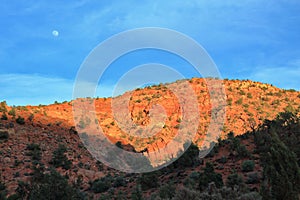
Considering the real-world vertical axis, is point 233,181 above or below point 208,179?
below

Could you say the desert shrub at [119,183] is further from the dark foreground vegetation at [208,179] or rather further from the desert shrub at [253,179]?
the desert shrub at [253,179]

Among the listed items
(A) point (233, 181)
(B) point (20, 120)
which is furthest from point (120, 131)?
(A) point (233, 181)

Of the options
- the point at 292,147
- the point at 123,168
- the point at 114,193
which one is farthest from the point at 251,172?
the point at 123,168

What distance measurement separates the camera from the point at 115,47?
915 inches

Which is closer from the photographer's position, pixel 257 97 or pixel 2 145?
pixel 2 145

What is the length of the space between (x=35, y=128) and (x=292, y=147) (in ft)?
154

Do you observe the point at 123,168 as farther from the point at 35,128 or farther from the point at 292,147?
the point at 292,147

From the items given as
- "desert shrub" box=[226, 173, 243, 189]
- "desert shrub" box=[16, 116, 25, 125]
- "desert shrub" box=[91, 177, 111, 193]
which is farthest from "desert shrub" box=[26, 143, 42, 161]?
"desert shrub" box=[226, 173, 243, 189]

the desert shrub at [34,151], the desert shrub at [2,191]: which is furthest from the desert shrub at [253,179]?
Result: the desert shrub at [34,151]

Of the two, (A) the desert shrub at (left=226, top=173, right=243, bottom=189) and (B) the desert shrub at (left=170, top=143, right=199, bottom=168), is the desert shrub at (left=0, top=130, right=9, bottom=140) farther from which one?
(A) the desert shrub at (left=226, top=173, right=243, bottom=189)

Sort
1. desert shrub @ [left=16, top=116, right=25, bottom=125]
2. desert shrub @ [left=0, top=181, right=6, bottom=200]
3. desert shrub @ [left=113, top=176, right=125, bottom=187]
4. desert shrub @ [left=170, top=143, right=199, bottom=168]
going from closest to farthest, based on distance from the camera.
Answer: desert shrub @ [left=0, top=181, right=6, bottom=200] < desert shrub @ [left=170, top=143, right=199, bottom=168] < desert shrub @ [left=113, top=176, right=125, bottom=187] < desert shrub @ [left=16, top=116, right=25, bottom=125]

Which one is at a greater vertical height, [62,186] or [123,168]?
[123,168]

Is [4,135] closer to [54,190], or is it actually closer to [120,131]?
[120,131]

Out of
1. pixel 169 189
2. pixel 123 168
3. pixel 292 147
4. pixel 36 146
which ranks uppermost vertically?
pixel 36 146
